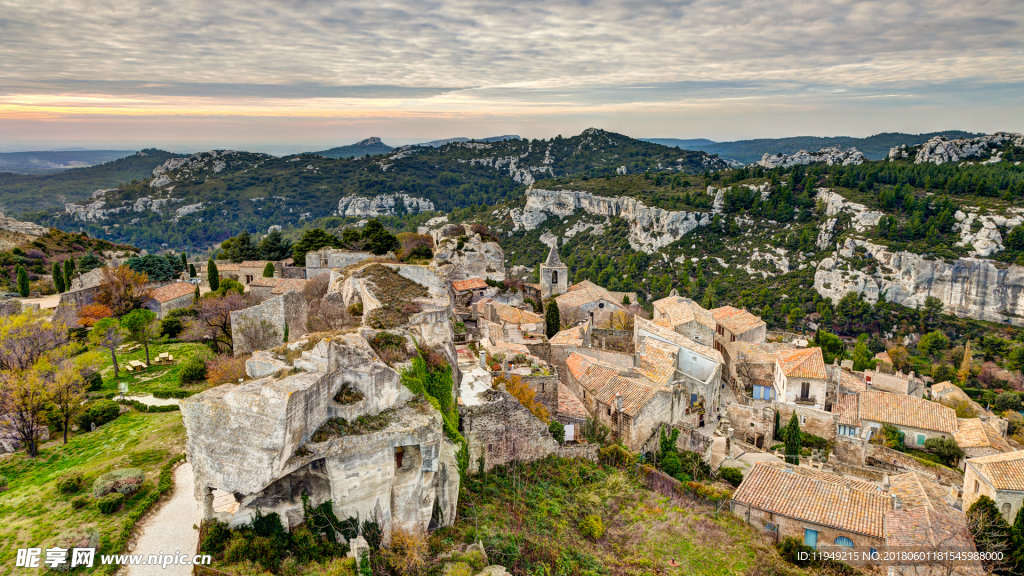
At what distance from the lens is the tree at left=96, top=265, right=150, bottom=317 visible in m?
34.8

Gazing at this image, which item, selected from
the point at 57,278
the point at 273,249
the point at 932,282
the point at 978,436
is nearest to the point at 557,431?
the point at 978,436

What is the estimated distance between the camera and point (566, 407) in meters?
22.9

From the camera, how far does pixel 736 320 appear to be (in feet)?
132

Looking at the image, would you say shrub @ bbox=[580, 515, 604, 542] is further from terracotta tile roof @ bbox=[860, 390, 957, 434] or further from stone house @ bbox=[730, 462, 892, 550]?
terracotta tile roof @ bbox=[860, 390, 957, 434]

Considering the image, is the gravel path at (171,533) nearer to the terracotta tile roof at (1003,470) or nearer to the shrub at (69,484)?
the shrub at (69,484)

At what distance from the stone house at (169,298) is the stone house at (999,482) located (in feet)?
144

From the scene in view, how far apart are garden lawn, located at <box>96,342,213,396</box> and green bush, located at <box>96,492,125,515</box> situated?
9015mm

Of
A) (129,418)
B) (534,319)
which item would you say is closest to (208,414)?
(129,418)

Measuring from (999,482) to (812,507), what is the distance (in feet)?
27.7

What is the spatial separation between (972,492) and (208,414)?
94.5ft

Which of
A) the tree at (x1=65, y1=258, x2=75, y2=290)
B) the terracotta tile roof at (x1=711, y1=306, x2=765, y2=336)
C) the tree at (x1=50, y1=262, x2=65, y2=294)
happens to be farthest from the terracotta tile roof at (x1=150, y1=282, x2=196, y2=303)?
the terracotta tile roof at (x1=711, y1=306, x2=765, y2=336)

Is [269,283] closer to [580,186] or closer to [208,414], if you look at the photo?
[208,414]

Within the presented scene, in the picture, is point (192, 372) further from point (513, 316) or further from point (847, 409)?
point (847, 409)

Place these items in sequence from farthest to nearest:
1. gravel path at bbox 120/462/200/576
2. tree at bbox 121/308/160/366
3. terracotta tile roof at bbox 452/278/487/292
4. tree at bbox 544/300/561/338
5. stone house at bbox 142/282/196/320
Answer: terracotta tile roof at bbox 452/278/487/292, tree at bbox 544/300/561/338, stone house at bbox 142/282/196/320, tree at bbox 121/308/160/366, gravel path at bbox 120/462/200/576
